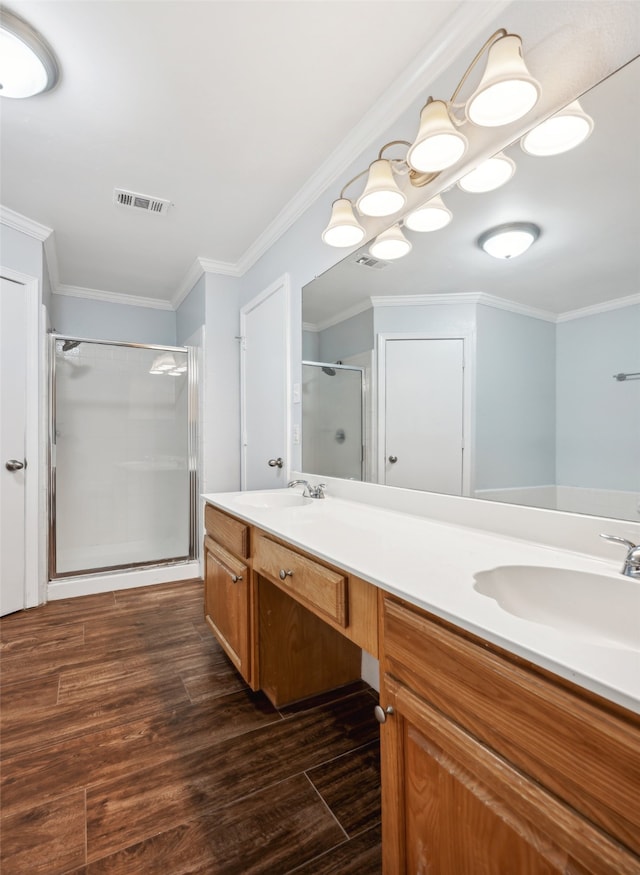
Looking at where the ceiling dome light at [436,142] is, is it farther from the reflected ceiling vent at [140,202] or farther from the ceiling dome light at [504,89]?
the reflected ceiling vent at [140,202]

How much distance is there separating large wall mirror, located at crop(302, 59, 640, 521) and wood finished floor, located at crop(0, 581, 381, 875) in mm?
976

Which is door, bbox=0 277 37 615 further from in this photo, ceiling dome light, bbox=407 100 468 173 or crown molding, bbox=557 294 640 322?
crown molding, bbox=557 294 640 322

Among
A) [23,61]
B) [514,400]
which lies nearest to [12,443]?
[23,61]

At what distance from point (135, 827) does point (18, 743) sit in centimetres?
65

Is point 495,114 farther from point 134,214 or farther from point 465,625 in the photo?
point 134,214

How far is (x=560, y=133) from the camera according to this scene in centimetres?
107

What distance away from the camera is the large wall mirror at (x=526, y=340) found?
3.19 ft

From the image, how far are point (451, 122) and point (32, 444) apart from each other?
2.78 meters

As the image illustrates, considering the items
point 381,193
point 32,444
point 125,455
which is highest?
point 381,193

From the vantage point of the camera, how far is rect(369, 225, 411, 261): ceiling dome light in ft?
5.17

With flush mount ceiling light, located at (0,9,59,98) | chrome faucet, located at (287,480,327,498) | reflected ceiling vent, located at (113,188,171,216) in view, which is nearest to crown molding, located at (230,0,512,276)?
reflected ceiling vent, located at (113,188,171,216)

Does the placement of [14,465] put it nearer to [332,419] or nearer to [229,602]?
[229,602]

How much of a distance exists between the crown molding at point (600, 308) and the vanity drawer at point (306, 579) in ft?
2.93

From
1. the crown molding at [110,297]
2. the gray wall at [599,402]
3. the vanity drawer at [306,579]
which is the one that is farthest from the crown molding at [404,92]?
the crown molding at [110,297]
